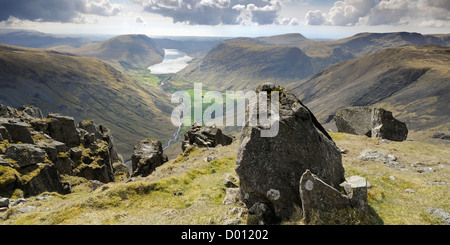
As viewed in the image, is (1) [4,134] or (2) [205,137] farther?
(2) [205,137]

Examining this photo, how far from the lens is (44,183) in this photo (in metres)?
42.2

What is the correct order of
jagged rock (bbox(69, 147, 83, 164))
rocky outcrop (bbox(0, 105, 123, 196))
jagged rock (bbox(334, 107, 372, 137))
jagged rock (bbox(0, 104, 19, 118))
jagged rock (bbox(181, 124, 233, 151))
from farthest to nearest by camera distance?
jagged rock (bbox(181, 124, 233, 151)) < jagged rock (bbox(0, 104, 19, 118)) < jagged rock (bbox(334, 107, 372, 137)) < jagged rock (bbox(69, 147, 83, 164)) < rocky outcrop (bbox(0, 105, 123, 196))

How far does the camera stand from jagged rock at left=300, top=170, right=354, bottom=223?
15.9 metres

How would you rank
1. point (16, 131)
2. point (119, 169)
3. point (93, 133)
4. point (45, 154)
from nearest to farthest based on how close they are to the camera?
point (45, 154)
point (16, 131)
point (93, 133)
point (119, 169)

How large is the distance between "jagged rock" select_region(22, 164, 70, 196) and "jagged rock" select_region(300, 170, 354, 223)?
42271 mm

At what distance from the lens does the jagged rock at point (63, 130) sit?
2640 inches

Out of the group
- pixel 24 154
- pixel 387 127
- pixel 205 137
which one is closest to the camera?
pixel 24 154

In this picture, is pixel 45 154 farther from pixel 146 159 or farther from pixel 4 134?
pixel 146 159

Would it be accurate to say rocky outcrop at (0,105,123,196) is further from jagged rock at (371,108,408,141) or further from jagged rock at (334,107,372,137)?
jagged rock at (371,108,408,141)

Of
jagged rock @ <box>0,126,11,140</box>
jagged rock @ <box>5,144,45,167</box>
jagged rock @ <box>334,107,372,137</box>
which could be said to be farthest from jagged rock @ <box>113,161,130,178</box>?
jagged rock @ <box>334,107,372,137</box>

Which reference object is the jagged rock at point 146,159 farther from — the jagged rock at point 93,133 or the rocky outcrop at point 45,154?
the jagged rock at point 93,133

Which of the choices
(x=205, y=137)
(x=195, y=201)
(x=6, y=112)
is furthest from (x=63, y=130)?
(x=195, y=201)

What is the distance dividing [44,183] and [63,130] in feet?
101
